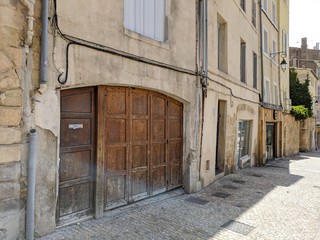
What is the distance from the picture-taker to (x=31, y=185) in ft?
11.5

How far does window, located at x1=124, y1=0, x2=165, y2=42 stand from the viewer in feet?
17.4

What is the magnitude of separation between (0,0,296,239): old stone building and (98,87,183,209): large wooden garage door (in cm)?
2

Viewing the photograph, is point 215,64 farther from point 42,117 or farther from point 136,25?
point 42,117

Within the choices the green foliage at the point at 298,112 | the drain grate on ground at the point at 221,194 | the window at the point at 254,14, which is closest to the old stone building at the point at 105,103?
the drain grate on ground at the point at 221,194

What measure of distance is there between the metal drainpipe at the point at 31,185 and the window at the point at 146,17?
9.30ft

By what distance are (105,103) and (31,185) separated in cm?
186

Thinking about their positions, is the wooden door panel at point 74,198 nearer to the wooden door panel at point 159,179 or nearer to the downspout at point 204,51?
the wooden door panel at point 159,179

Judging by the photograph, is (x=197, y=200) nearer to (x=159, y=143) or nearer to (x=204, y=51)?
(x=159, y=143)

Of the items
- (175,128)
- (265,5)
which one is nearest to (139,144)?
(175,128)

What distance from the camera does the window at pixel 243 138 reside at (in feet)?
36.4

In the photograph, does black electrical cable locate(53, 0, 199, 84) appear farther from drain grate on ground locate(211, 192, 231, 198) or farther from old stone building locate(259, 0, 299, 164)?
old stone building locate(259, 0, 299, 164)

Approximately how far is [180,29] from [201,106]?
2.01 m

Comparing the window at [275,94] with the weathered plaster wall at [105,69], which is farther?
the window at [275,94]

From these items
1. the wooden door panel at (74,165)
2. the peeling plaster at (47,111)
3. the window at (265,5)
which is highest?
the window at (265,5)
